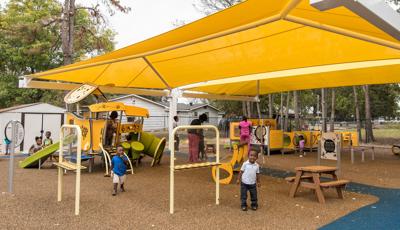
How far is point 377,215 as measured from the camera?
5.70 metres

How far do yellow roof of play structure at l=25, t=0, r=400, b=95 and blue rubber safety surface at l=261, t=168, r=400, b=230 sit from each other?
102 inches

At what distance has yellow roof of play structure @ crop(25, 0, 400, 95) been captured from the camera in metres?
4.49

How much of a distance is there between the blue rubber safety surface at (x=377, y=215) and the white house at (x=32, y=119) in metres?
13.9

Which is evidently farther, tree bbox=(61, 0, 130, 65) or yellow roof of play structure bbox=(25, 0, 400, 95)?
tree bbox=(61, 0, 130, 65)

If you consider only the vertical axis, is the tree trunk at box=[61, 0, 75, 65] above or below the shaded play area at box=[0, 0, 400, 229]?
above

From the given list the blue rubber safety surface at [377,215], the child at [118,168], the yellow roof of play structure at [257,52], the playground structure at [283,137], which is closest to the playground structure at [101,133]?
the yellow roof of play structure at [257,52]

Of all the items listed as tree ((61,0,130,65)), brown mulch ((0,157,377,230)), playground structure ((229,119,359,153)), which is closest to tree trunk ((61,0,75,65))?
tree ((61,0,130,65))

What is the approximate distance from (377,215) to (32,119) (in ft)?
50.3

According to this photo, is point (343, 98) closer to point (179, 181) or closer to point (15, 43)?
point (15, 43)

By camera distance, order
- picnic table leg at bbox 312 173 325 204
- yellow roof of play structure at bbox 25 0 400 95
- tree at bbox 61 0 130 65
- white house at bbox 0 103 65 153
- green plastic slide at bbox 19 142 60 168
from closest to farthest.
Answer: yellow roof of play structure at bbox 25 0 400 95 < picnic table leg at bbox 312 173 325 204 < green plastic slide at bbox 19 142 60 168 < white house at bbox 0 103 65 153 < tree at bbox 61 0 130 65

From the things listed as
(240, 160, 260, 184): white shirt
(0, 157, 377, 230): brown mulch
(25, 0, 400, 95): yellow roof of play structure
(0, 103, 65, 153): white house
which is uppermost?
(25, 0, 400, 95): yellow roof of play structure

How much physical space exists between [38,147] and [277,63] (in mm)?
8774

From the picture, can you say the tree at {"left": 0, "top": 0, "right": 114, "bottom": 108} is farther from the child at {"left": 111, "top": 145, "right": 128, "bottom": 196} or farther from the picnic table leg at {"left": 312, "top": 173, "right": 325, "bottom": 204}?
the picnic table leg at {"left": 312, "top": 173, "right": 325, "bottom": 204}

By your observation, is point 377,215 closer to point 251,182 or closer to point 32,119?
point 251,182
